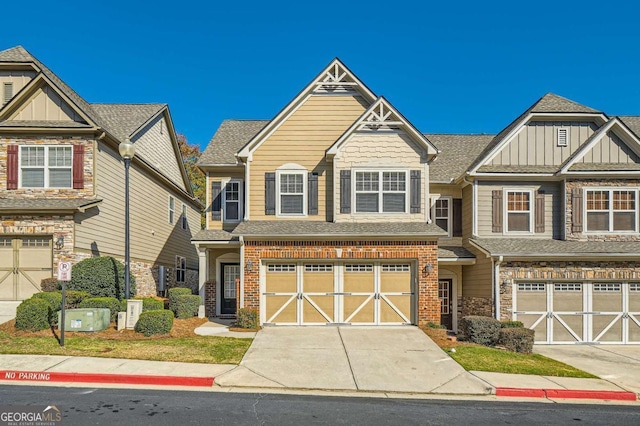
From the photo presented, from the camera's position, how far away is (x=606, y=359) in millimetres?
14188

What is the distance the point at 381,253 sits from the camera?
16.6 m

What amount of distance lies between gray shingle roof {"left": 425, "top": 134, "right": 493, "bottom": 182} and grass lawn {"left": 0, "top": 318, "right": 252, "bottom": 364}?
1099 cm

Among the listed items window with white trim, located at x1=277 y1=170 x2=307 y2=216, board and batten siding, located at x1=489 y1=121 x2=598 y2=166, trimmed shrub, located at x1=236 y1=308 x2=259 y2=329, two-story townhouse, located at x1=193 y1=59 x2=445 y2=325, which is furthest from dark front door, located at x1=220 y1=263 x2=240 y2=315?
board and batten siding, located at x1=489 y1=121 x2=598 y2=166

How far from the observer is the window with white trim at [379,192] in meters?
17.5

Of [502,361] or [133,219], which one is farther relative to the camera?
[133,219]

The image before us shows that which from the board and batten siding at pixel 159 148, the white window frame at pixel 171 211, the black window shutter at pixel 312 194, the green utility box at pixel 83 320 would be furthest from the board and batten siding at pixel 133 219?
the black window shutter at pixel 312 194

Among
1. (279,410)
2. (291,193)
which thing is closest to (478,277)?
(291,193)

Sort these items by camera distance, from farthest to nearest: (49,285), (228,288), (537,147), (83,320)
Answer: (228,288), (537,147), (49,285), (83,320)

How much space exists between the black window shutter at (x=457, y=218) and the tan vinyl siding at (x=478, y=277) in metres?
1.12

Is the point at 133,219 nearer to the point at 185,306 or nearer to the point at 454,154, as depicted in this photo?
Result: the point at 185,306

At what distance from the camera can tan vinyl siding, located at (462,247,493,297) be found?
17.4 m

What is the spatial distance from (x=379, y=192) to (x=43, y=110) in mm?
12902

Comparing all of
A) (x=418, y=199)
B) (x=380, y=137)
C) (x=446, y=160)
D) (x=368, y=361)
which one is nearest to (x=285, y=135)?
(x=380, y=137)

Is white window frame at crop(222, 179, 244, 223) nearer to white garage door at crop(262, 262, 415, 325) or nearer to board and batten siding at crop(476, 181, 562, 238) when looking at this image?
white garage door at crop(262, 262, 415, 325)
